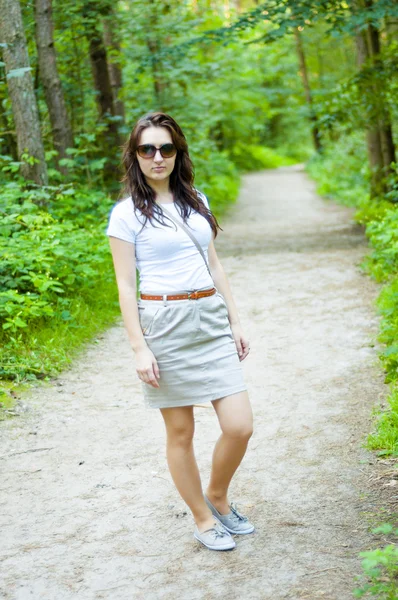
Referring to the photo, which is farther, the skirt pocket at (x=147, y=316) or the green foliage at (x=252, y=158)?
the green foliage at (x=252, y=158)

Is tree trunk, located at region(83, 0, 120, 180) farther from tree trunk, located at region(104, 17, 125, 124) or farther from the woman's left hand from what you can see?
the woman's left hand

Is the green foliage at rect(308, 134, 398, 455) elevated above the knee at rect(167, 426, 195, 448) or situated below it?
below

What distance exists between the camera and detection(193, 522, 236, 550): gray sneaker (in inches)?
139

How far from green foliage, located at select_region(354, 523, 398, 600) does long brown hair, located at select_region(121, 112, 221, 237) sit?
1630 millimetres

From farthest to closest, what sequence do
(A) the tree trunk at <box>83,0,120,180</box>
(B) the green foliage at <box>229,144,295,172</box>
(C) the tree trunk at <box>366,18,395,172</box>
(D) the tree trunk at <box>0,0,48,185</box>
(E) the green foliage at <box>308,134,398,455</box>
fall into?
(B) the green foliage at <box>229,144,295,172</box> < (A) the tree trunk at <box>83,0,120,180</box> < (C) the tree trunk at <box>366,18,395,172</box> < (D) the tree trunk at <box>0,0,48,185</box> < (E) the green foliage at <box>308,134,398,455</box>

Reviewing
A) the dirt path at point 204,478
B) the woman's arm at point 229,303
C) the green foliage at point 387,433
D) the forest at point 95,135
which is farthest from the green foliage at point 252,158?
the woman's arm at point 229,303

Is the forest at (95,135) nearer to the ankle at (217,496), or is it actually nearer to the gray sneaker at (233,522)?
the gray sneaker at (233,522)

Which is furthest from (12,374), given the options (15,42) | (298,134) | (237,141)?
(298,134)

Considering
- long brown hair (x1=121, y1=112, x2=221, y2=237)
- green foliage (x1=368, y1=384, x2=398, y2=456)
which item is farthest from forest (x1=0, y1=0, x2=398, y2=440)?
long brown hair (x1=121, y1=112, x2=221, y2=237)

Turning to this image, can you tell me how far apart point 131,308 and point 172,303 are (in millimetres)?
185

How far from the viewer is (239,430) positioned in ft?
10.8

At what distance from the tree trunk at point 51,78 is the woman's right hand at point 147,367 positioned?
8.09 metres

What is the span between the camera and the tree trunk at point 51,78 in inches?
400

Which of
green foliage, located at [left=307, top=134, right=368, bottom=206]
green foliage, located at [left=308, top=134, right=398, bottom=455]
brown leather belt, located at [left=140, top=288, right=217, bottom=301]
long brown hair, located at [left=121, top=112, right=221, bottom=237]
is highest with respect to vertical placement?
long brown hair, located at [left=121, top=112, right=221, bottom=237]
